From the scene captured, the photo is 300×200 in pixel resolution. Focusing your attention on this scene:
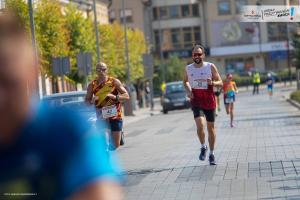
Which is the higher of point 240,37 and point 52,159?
point 240,37

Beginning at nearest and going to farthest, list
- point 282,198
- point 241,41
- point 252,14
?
point 282,198
point 252,14
point 241,41

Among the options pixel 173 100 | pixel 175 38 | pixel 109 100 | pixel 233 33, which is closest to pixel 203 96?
pixel 109 100

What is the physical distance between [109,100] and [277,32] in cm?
8646

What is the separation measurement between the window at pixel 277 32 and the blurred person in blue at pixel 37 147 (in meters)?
96.5

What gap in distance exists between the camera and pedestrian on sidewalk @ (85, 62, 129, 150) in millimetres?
14195

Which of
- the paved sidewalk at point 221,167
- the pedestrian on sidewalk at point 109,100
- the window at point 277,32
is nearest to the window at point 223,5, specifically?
the window at point 277,32

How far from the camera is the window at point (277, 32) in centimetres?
9894

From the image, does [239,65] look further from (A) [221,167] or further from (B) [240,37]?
(A) [221,167]

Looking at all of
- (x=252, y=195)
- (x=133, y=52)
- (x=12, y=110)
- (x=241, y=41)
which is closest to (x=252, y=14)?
(x=252, y=195)

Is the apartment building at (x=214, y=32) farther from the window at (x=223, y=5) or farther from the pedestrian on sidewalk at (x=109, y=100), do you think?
the pedestrian on sidewalk at (x=109, y=100)

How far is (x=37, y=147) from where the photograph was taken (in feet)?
9.27

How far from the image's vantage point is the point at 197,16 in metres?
102

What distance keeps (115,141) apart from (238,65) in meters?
87.7

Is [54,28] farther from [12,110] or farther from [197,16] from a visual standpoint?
[197,16]
